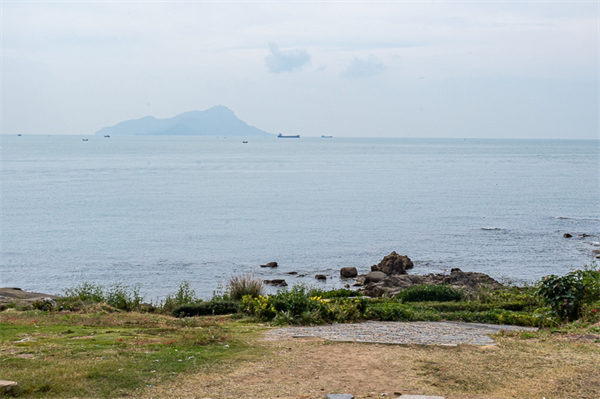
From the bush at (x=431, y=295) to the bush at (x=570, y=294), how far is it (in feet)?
15.9

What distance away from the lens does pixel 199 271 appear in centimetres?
2742

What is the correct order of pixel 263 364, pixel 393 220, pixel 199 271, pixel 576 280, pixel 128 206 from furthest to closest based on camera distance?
pixel 128 206
pixel 393 220
pixel 199 271
pixel 576 280
pixel 263 364

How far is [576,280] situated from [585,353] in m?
3.71

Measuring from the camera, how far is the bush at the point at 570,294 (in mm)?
12000

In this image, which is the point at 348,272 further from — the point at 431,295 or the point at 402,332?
the point at 402,332

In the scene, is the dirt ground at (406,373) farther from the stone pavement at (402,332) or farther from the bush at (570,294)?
the bush at (570,294)

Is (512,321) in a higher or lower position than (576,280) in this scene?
lower

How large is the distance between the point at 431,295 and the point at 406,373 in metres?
9.74

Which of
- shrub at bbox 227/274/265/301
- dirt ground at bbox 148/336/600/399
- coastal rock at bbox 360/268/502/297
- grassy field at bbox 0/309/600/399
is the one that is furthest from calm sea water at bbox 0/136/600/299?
dirt ground at bbox 148/336/600/399

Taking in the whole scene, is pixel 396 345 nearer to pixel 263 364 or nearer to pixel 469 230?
pixel 263 364

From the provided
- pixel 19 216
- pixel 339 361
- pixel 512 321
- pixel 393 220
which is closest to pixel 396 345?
pixel 339 361

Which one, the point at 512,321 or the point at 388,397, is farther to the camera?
the point at 512,321

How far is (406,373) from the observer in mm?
7957

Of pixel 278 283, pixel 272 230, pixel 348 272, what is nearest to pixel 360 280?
pixel 348 272
